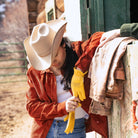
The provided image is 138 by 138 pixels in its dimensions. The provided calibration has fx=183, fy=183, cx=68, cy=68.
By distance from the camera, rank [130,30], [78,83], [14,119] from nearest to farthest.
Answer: [130,30] → [78,83] → [14,119]

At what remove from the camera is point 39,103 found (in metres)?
1.73

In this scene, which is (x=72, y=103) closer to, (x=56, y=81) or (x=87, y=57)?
(x=56, y=81)

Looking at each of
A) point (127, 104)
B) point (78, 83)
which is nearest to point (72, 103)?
point (78, 83)

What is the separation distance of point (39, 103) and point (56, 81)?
0.87 feet

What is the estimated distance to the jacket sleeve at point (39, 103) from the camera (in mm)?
1665

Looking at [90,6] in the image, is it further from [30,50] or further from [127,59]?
[127,59]

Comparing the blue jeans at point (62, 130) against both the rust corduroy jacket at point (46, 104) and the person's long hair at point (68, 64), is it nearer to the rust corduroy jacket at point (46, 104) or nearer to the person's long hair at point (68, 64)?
the rust corduroy jacket at point (46, 104)

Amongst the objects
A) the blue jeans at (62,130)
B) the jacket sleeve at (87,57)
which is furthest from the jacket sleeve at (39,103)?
the jacket sleeve at (87,57)

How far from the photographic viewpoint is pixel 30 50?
5.64 ft

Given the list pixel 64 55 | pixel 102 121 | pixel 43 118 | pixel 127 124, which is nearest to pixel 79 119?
pixel 102 121

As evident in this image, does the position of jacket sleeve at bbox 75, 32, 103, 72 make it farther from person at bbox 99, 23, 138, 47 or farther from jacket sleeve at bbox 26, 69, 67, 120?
jacket sleeve at bbox 26, 69, 67, 120

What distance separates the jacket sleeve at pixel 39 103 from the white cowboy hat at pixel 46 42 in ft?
0.55

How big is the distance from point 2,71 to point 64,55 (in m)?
15.8

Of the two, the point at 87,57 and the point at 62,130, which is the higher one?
the point at 87,57
